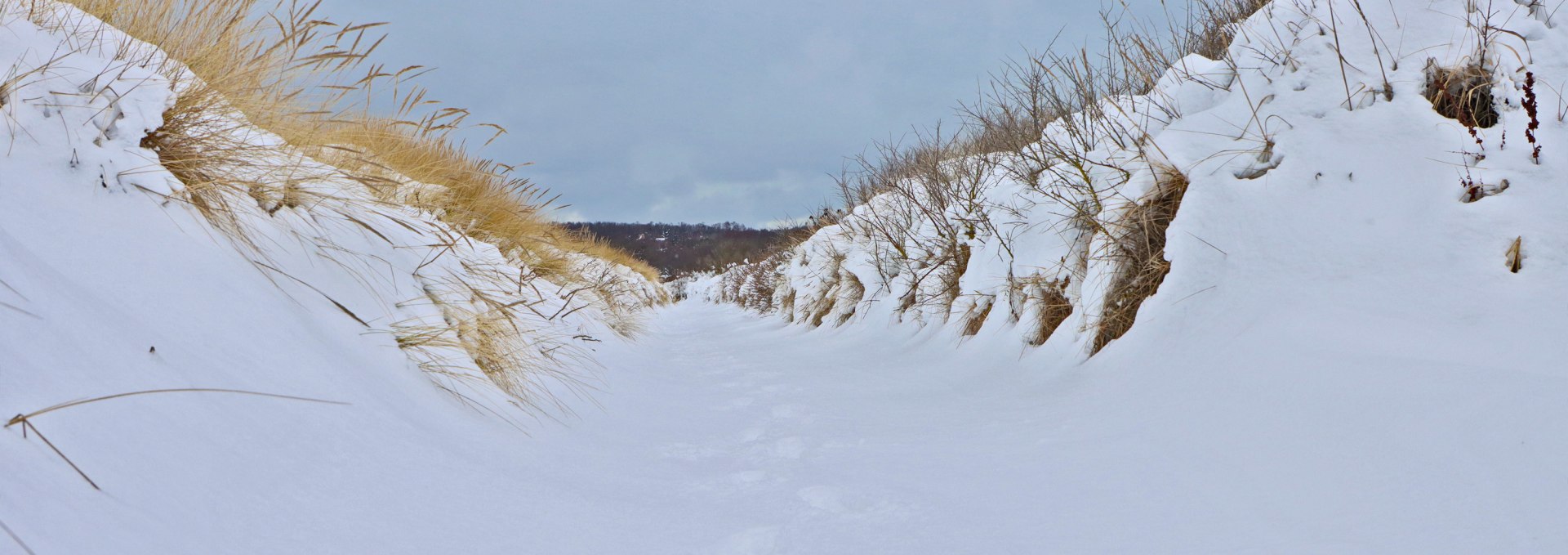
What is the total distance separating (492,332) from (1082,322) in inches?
88.8

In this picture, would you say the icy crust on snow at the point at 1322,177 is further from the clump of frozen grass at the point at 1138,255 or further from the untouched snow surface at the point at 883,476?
the untouched snow surface at the point at 883,476

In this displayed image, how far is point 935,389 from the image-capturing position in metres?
2.86

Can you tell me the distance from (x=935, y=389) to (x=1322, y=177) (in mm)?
1492

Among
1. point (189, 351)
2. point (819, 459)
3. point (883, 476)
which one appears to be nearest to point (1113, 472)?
point (883, 476)

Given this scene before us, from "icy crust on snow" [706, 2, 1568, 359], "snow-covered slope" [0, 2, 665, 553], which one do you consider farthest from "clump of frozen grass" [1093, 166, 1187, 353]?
"snow-covered slope" [0, 2, 665, 553]

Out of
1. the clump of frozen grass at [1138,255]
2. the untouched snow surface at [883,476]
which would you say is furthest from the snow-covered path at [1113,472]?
the clump of frozen grass at [1138,255]

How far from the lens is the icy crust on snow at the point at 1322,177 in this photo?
1.71 meters

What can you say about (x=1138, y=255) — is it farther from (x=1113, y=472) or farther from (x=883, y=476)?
(x=883, y=476)

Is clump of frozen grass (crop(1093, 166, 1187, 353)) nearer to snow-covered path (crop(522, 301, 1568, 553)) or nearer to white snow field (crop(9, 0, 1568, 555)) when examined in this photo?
white snow field (crop(9, 0, 1568, 555))

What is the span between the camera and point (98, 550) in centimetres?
67

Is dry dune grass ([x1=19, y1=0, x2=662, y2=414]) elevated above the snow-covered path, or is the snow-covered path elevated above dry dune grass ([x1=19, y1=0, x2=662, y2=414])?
dry dune grass ([x1=19, y1=0, x2=662, y2=414])

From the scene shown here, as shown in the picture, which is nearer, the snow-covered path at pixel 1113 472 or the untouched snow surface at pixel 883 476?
the untouched snow surface at pixel 883 476

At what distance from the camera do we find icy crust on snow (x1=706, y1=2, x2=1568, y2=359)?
5.60 feet

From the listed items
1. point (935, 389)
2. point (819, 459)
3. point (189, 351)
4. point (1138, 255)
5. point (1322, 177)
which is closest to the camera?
point (189, 351)
